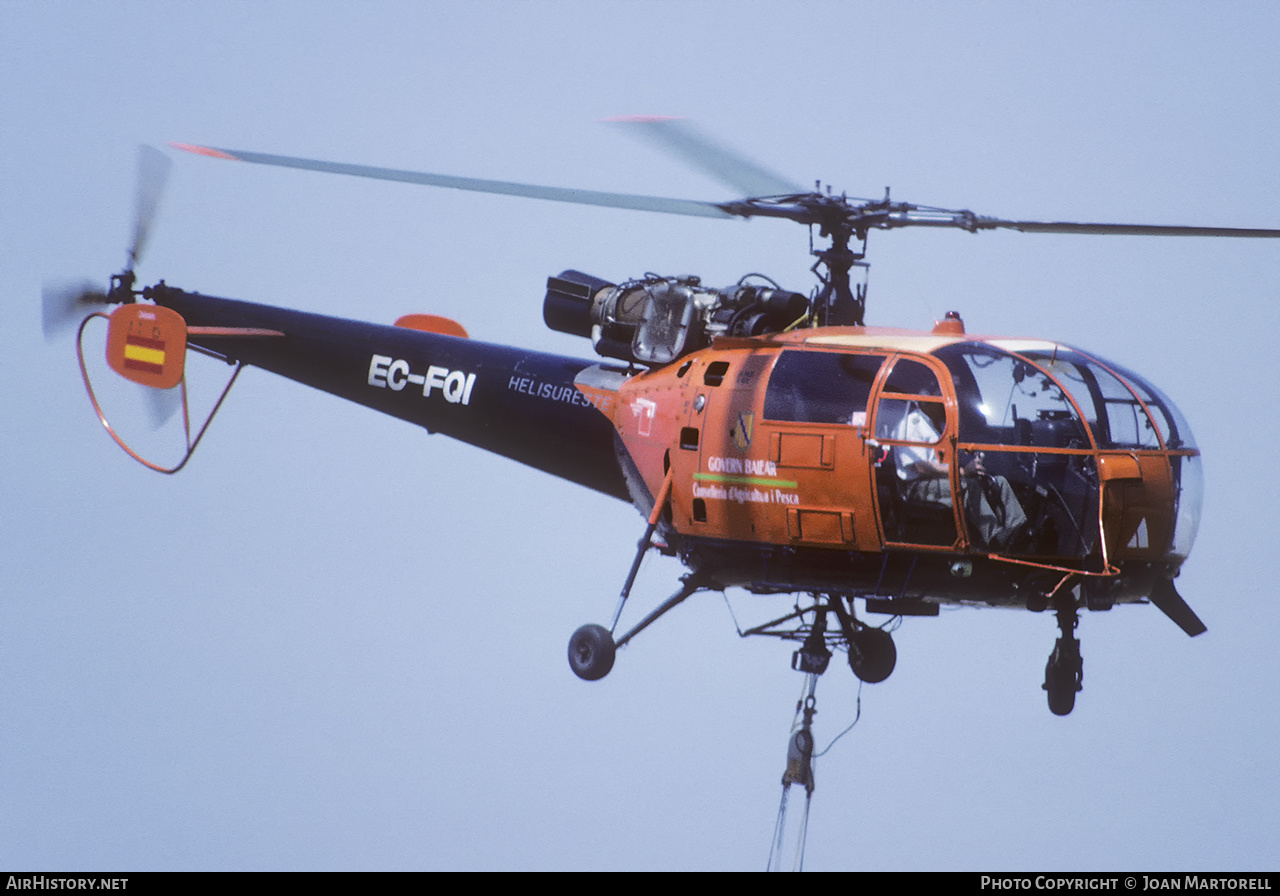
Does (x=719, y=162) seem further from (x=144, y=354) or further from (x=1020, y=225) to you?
(x=144, y=354)

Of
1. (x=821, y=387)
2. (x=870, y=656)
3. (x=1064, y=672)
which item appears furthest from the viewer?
(x=870, y=656)

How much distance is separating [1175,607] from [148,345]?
28.6 ft

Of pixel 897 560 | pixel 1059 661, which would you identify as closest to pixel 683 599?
pixel 897 560

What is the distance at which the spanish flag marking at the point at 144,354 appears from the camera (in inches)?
606

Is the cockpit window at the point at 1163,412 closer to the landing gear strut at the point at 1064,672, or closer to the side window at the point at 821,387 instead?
the landing gear strut at the point at 1064,672

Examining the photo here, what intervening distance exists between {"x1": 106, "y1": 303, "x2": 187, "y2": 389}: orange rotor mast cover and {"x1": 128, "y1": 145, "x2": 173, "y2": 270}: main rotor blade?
1.11m

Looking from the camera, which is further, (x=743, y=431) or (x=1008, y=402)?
(x=743, y=431)

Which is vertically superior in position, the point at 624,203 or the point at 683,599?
the point at 624,203

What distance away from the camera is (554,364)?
14.1 meters

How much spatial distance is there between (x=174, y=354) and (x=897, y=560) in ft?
23.0

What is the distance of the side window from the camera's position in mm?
11383

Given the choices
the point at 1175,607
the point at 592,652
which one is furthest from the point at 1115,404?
the point at 592,652

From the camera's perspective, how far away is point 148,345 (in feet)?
50.6

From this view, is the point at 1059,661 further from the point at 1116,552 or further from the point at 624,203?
the point at 624,203
